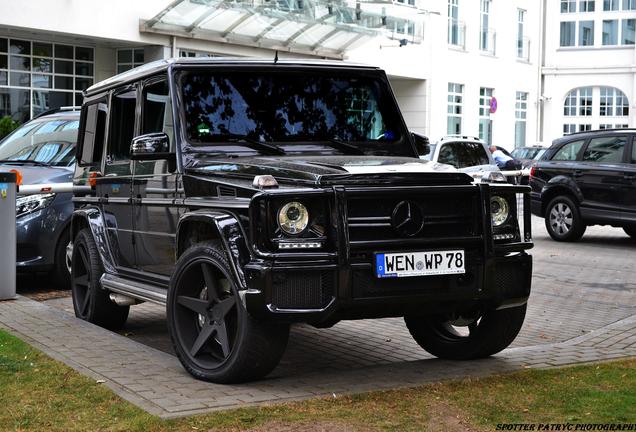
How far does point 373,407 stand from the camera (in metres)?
5.68

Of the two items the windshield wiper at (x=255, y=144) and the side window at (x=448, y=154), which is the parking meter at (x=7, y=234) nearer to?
the windshield wiper at (x=255, y=144)

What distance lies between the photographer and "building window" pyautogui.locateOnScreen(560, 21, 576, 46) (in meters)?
58.2

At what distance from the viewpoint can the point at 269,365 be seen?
6.07m

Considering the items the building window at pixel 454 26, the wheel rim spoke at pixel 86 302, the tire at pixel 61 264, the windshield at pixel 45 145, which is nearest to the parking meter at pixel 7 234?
the tire at pixel 61 264

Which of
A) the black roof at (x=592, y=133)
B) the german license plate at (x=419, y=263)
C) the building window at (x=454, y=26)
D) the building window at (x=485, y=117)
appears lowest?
the german license plate at (x=419, y=263)

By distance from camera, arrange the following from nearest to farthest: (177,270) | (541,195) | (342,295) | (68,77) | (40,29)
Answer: (342,295) → (177,270) → (541,195) → (40,29) → (68,77)

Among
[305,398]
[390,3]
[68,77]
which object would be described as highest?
[390,3]

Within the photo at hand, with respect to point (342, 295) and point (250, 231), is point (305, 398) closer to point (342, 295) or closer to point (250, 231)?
point (342, 295)

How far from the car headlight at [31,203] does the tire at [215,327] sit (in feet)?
16.5

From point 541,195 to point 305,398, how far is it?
1304 centimetres

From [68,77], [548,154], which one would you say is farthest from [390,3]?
[548,154]

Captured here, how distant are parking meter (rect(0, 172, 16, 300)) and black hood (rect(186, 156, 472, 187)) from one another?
3784mm

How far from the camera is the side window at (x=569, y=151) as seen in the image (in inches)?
695

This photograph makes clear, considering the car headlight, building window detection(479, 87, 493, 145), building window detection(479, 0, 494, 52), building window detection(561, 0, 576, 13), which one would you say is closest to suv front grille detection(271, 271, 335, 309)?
the car headlight
